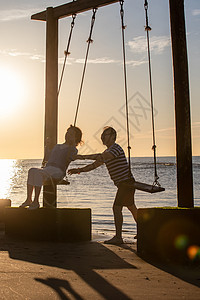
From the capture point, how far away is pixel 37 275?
183 inches

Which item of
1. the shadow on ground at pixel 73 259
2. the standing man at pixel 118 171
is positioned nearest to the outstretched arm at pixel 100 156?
the standing man at pixel 118 171

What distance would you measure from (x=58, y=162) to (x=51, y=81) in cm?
190

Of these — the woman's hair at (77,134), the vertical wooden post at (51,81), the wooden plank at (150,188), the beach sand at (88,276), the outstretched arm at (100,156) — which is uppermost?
the vertical wooden post at (51,81)

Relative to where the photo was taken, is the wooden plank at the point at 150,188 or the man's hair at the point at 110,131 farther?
the man's hair at the point at 110,131

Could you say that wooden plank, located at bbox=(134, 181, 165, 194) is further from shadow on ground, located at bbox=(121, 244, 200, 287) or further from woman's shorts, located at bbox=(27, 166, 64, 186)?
woman's shorts, located at bbox=(27, 166, 64, 186)

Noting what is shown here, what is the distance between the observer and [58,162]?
766cm

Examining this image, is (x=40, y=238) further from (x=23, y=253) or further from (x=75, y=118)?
(x=75, y=118)

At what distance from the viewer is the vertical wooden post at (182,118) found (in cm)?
616

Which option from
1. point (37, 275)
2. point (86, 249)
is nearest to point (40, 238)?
point (86, 249)

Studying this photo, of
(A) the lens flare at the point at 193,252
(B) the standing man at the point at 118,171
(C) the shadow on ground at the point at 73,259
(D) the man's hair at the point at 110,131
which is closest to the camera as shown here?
(C) the shadow on ground at the point at 73,259

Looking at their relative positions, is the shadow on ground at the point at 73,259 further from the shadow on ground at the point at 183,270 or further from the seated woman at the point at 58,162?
the seated woman at the point at 58,162

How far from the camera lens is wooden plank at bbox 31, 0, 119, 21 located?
7962 mm

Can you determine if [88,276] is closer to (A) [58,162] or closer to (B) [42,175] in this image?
(B) [42,175]

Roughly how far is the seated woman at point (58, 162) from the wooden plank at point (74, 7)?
250 centimetres
